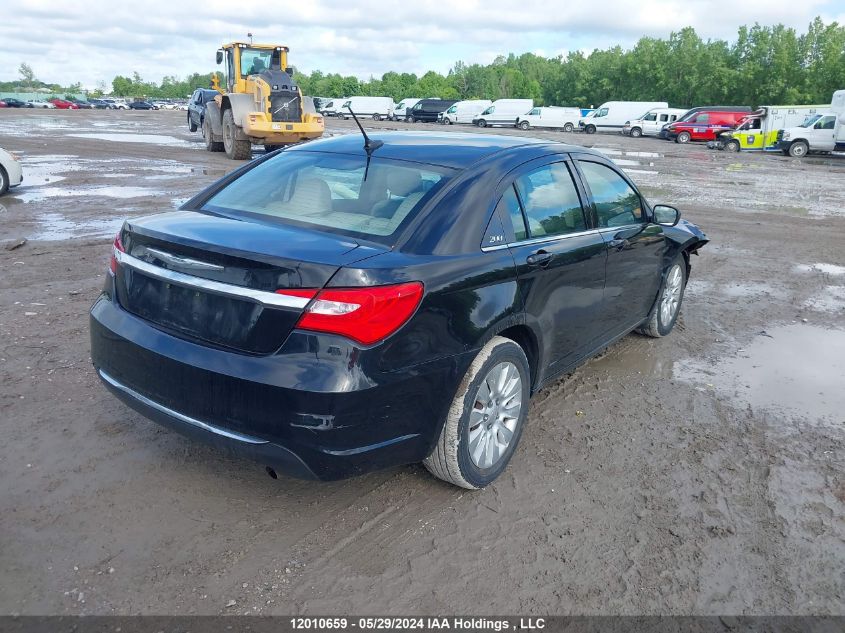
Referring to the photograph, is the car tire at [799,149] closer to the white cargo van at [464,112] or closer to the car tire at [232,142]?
the car tire at [232,142]

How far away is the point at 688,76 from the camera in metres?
68.4

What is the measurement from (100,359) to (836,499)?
3.71m

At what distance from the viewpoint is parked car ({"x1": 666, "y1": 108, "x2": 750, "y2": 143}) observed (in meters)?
40.1

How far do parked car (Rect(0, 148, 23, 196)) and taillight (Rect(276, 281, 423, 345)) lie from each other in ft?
37.8

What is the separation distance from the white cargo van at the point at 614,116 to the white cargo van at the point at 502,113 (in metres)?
5.50

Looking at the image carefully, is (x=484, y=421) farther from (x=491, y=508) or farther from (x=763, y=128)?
(x=763, y=128)

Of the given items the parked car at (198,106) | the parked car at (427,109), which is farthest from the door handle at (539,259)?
the parked car at (427,109)

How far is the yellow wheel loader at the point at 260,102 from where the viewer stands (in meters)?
18.5

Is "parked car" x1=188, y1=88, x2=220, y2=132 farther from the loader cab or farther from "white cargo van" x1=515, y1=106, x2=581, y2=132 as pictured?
"white cargo van" x1=515, y1=106, x2=581, y2=132

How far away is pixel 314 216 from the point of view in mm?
3359

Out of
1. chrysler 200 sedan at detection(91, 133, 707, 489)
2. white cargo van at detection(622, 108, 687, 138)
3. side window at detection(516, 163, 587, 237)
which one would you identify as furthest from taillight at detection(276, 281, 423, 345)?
white cargo van at detection(622, 108, 687, 138)

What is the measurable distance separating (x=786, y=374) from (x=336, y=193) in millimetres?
3636

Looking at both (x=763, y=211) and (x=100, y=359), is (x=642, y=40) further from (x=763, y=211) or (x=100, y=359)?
(x=100, y=359)

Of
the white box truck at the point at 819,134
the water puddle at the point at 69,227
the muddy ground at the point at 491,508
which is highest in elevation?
the white box truck at the point at 819,134
